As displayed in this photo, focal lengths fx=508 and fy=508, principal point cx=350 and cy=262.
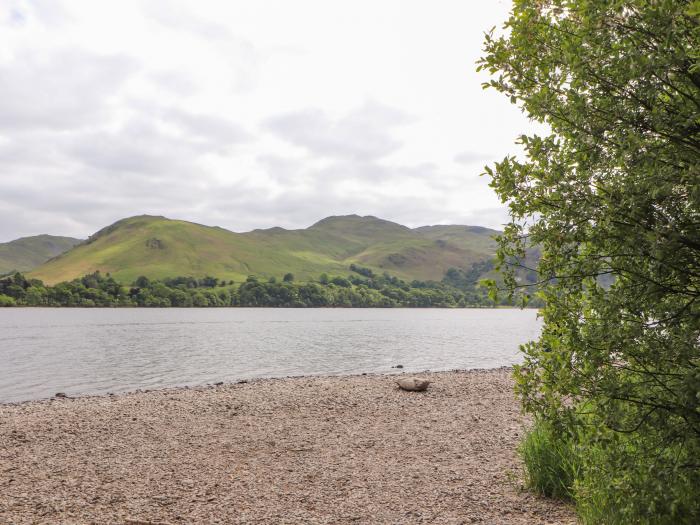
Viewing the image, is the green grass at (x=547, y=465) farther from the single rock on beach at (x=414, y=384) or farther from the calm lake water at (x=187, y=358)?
the calm lake water at (x=187, y=358)

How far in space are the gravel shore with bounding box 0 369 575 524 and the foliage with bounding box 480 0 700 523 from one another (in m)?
4.12

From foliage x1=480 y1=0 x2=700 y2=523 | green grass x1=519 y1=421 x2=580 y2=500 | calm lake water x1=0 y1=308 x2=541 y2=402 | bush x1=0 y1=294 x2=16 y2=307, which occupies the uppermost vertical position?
foliage x1=480 y1=0 x2=700 y2=523

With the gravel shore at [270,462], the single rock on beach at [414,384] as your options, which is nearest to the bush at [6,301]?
the gravel shore at [270,462]

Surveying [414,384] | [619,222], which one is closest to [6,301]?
[414,384]

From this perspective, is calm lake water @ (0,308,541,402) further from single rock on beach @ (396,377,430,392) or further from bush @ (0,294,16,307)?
bush @ (0,294,16,307)

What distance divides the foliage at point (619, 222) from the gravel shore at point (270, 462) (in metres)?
4.12

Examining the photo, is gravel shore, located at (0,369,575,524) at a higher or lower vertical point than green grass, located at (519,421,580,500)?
lower

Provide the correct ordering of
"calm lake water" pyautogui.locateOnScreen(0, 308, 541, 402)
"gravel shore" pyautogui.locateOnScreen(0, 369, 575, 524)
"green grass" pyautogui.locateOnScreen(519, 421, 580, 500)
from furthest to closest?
"calm lake water" pyautogui.locateOnScreen(0, 308, 541, 402)
"green grass" pyautogui.locateOnScreen(519, 421, 580, 500)
"gravel shore" pyautogui.locateOnScreen(0, 369, 575, 524)

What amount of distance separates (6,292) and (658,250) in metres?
226

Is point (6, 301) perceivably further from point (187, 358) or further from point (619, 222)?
point (619, 222)

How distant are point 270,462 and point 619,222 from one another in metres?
11.2

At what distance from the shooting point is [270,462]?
537 inches

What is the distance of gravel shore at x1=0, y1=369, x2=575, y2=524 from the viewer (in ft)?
33.4

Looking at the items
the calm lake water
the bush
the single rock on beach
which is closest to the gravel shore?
the single rock on beach
